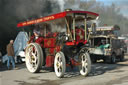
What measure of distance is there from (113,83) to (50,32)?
3797 millimetres

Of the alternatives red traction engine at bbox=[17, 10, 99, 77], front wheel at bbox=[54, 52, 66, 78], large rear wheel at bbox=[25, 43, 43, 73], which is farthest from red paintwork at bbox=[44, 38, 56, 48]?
front wheel at bbox=[54, 52, 66, 78]

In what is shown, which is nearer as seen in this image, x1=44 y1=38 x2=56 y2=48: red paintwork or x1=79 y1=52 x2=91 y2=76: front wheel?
x1=79 y1=52 x2=91 y2=76: front wheel

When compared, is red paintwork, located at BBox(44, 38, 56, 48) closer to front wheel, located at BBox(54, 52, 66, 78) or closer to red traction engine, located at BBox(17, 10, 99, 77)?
red traction engine, located at BBox(17, 10, 99, 77)

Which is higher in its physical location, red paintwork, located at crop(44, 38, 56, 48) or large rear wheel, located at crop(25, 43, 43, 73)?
red paintwork, located at crop(44, 38, 56, 48)

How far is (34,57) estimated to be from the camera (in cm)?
912

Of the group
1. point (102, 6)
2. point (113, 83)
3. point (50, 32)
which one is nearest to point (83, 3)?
point (102, 6)

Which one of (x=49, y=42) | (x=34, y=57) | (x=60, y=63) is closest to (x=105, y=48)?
(x=49, y=42)

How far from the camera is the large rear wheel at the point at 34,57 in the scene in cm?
866

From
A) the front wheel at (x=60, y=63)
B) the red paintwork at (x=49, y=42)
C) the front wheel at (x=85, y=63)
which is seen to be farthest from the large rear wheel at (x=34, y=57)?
the front wheel at (x=85, y=63)

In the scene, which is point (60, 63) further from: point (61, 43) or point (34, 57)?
point (34, 57)

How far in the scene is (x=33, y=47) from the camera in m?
9.26

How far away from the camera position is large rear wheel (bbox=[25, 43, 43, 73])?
866 centimetres

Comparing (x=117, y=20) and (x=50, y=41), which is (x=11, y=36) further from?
(x=117, y=20)

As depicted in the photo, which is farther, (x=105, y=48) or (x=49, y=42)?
(x=105, y=48)
